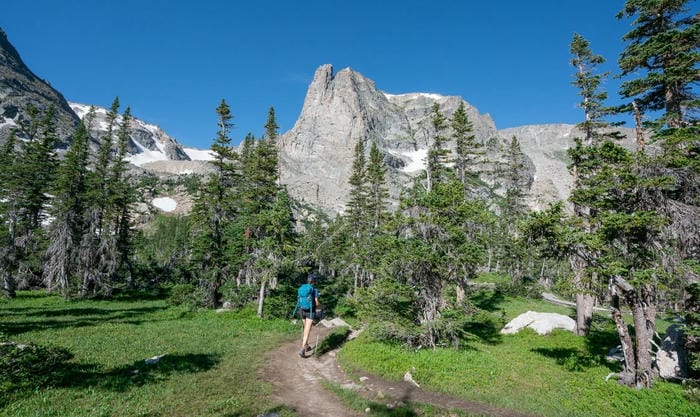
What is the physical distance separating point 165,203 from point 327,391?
208336mm

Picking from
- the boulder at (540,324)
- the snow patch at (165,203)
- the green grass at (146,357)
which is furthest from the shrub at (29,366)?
the snow patch at (165,203)

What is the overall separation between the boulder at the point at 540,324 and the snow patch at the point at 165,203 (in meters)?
197

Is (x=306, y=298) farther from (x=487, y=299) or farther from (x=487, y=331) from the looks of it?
(x=487, y=299)

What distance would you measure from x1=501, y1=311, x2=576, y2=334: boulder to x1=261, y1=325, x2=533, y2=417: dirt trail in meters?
12.4

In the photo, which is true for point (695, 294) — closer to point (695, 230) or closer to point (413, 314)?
point (695, 230)

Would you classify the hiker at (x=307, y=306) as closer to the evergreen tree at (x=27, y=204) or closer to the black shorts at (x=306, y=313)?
the black shorts at (x=306, y=313)

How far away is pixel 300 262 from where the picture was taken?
78.1 feet

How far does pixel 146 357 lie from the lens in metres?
12.0

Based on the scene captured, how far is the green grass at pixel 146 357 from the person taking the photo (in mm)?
7730

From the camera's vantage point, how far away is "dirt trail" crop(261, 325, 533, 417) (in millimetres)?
8602

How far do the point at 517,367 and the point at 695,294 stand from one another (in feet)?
19.5

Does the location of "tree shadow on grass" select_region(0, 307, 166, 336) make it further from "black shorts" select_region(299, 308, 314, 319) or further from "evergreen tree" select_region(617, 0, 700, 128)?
"evergreen tree" select_region(617, 0, 700, 128)

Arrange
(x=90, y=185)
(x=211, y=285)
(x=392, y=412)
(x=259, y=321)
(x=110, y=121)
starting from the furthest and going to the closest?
(x=110, y=121) → (x=90, y=185) → (x=211, y=285) → (x=259, y=321) → (x=392, y=412)

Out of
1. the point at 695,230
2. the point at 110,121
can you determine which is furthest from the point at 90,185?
the point at 695,230
